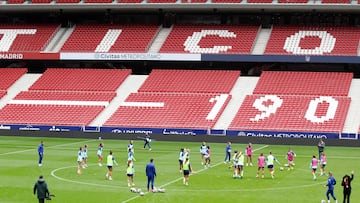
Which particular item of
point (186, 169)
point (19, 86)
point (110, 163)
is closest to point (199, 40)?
point (19, 86)

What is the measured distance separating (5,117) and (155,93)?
15.4 m

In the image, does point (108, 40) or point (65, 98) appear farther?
point (108, 40)

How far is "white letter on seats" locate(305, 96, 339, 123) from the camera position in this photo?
62.7m

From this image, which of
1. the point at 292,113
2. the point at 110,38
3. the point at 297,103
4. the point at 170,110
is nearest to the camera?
the point at 292,113

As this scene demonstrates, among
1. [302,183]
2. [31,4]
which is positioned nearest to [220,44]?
[31,4]

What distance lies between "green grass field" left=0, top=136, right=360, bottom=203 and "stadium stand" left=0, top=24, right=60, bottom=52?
25861mm

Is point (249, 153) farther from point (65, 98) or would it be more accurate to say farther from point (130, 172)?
point (65, 98)

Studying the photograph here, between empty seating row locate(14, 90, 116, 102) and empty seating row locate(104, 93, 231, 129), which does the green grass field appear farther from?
empty seating row locate(14, 90, 116, 102)

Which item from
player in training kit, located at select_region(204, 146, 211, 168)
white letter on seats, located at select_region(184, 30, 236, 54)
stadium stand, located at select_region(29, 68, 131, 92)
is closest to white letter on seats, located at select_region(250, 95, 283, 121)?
white letter on seats, located at select_region(184, 30, 236, 54)

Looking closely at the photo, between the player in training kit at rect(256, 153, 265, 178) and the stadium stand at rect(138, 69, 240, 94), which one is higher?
the stadium stand at rect(138, 69, 240, 94)

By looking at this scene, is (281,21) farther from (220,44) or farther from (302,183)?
(302,183)

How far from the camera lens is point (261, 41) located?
75500 mm

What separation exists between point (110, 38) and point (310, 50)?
22.9 metres

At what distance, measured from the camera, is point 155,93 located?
7175cm
